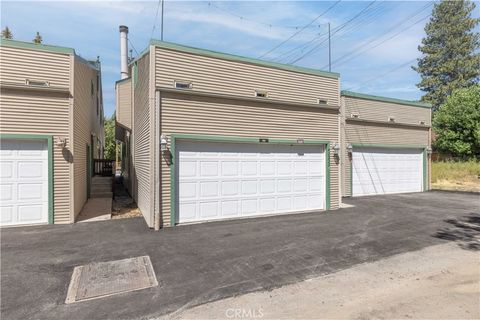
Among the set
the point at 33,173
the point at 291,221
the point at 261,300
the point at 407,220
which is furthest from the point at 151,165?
the point at 407,220

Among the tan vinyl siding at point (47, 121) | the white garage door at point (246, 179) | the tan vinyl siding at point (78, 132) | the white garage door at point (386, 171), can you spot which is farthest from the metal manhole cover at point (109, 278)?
the white garage door at point (386, 171)

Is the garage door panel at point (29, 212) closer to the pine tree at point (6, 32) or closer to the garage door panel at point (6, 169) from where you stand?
the garage door panel at point (6, 169)

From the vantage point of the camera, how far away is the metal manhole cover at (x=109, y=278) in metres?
4.14

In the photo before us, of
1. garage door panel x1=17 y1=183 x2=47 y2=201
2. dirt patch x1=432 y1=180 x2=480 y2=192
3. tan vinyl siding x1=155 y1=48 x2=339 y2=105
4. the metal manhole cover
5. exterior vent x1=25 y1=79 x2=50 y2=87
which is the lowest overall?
the metal manhole cover

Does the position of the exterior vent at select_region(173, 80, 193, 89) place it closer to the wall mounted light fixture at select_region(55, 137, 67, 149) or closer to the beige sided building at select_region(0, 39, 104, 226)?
the beige sided building at select_region(0, 39, 104, 226)

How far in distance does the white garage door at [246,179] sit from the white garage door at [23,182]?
12.3 feet

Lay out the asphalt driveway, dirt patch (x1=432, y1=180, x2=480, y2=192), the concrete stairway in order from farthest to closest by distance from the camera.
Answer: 1. dirt patch (x1=432, y1=180, x2=480, y2=192)
2. the concrete stairway
3. the asphalt driveway

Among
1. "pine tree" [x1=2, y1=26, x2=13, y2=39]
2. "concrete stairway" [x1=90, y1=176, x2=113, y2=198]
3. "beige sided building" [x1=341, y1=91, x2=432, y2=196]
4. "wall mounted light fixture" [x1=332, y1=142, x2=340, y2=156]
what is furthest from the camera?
"pine tree" [x1=2, y1=26, x2=13, y2=39]

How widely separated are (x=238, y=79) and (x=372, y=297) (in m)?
6.75

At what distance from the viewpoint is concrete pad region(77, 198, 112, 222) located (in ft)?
28.9

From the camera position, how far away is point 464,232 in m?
7.34

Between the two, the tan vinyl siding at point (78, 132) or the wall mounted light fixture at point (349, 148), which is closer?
the tan vinyl siding at point (78, 132)

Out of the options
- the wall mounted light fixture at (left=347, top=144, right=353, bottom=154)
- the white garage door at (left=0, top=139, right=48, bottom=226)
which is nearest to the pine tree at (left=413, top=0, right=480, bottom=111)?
the wall mounted light fixture at (left=347, top=144, right=353, bottom=154)

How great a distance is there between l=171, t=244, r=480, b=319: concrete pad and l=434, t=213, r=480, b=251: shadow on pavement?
1.57m
